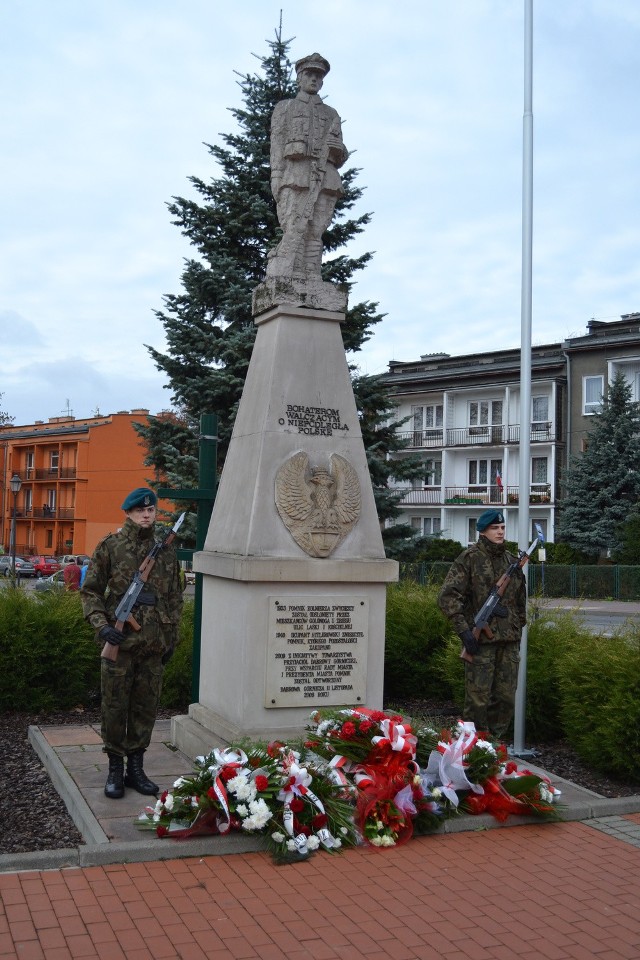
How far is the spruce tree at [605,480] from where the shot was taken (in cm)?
3800

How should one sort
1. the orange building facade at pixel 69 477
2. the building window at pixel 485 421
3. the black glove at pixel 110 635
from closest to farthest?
the black glove at pixel 110 635
the building window at pixel 485 421
the orange building facade at pixel 69 477

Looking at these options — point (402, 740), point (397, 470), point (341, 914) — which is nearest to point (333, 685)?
point (402, 740)

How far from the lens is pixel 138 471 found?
64.4m

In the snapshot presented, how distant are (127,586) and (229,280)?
49.5 feet

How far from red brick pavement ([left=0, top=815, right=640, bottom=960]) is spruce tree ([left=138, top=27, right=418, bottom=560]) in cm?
1439

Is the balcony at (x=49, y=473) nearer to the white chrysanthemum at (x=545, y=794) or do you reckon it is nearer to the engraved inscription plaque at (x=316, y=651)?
the engraved inscription plaque at (x=316, y=651)

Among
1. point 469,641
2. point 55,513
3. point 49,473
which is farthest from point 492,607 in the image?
point 49,473

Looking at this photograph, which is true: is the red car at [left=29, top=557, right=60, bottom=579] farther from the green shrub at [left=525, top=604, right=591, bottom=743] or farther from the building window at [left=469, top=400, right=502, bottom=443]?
the green shrub at [left=525, top=604, right=591, bottom=743]

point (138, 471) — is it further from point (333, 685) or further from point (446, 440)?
point (333, 685)

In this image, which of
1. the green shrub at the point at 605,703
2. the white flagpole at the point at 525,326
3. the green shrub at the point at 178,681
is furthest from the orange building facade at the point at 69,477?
the green shrub at the point at 605,703

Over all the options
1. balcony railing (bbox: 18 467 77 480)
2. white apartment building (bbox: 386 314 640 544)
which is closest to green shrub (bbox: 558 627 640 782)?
white apartment building (bbox: 386 314 640 544)

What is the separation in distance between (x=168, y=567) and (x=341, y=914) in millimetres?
2783

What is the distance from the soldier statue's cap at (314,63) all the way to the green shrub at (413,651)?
239 inches

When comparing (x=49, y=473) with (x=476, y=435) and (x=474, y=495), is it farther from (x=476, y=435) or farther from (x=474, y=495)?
(x=476, y=435)
